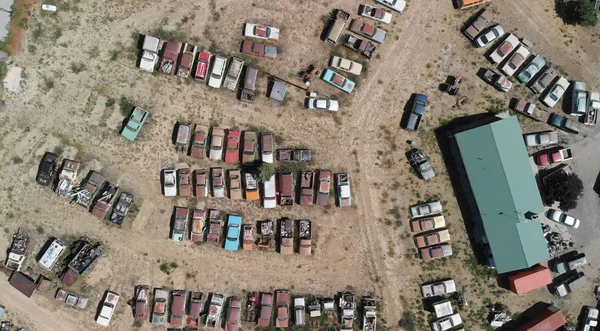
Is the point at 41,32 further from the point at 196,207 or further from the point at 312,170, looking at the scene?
the point at 312,170

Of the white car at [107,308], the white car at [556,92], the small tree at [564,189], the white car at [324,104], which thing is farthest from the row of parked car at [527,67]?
the white car at [107,308]

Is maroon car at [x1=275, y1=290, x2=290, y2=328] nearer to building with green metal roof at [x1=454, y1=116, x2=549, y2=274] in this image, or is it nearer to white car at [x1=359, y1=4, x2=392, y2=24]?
building with green metal roof at [x1=454, y1=116, x2=549, y2=274]

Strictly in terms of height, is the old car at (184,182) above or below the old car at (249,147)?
below

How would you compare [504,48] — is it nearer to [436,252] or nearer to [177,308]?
[436,252]

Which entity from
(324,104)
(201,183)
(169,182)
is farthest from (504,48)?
(169,182)

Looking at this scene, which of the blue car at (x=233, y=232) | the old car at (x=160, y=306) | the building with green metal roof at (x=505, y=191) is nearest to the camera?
the building with green metal roof at (x=505, y=191)

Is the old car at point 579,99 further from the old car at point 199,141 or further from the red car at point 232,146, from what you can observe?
the old car at point 199,141
